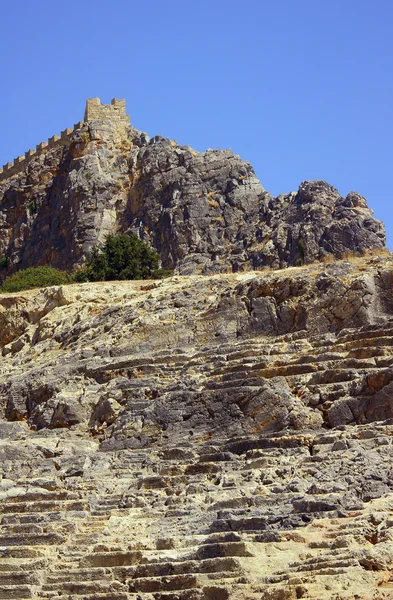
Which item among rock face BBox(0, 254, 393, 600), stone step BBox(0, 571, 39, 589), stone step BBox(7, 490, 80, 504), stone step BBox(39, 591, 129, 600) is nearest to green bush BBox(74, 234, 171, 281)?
rock face BBox(0, 254, 393, 600)

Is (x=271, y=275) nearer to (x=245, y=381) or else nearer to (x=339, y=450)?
(x=245, y=381)

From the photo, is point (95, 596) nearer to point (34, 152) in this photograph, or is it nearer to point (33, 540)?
point (33, 540)

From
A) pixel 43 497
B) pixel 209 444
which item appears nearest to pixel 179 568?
pixel 43 497

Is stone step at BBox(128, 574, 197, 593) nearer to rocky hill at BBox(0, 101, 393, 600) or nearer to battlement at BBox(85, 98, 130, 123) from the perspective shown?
rocky hill at BBox(0, 101, 393, 600)

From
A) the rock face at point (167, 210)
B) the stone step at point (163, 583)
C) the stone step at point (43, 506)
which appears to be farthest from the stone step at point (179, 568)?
the rock face at point (167, 210)

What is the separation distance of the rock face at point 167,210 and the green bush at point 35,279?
9.74 feet

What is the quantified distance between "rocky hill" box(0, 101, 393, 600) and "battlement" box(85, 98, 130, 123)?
64.2 feet

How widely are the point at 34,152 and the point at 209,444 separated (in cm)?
4187

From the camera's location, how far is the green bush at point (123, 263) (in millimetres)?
46219

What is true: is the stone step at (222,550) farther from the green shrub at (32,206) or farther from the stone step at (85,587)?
the green shrub at (32,206)

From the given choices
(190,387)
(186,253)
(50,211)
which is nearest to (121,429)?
(190,387)

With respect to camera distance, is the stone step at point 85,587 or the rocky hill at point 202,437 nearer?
the rocky hill at point 202,437

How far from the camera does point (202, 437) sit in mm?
25812

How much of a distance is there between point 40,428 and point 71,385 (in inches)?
63.3
